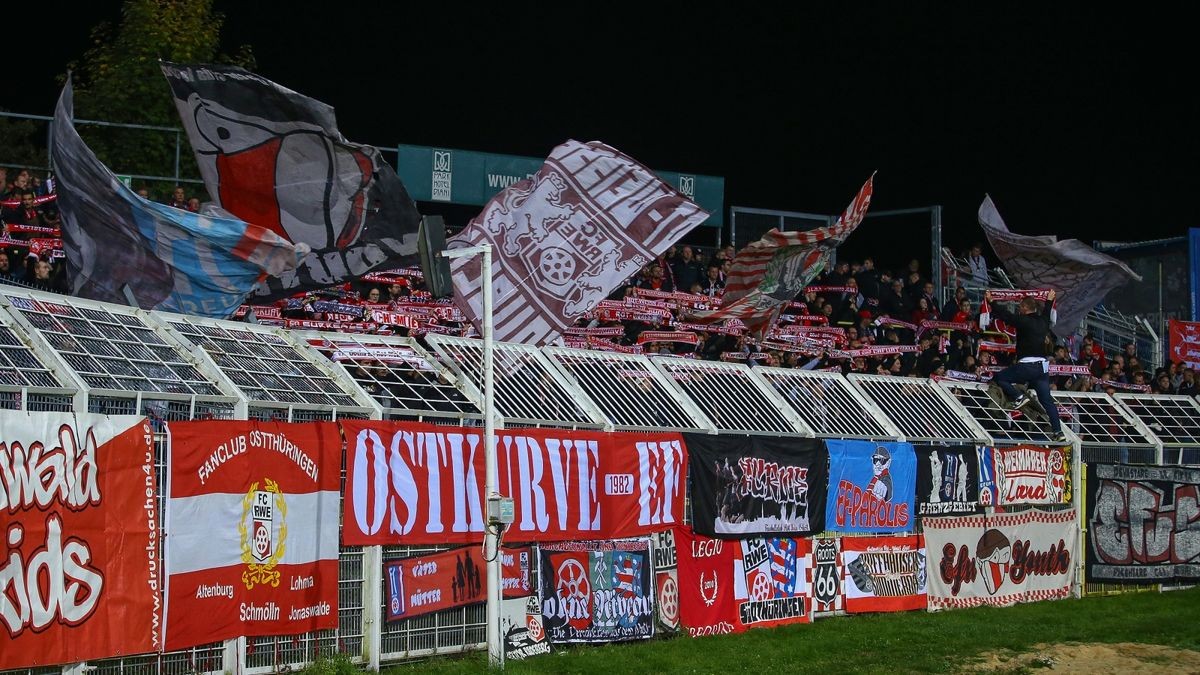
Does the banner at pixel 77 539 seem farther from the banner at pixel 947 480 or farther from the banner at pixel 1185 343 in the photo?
the banner at pixel 1185 343

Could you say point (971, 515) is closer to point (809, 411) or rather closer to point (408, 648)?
point (809, 411)

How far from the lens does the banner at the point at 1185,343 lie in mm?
34719

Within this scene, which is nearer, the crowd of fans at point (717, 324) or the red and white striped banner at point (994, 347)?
the crowd of fans at point (717, 324)

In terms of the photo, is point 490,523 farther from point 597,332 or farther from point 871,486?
point 597,332

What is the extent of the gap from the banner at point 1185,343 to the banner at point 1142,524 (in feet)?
36.4

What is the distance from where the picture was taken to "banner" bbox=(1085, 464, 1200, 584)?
76.8 feet

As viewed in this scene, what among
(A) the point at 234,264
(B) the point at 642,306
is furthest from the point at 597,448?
(B) the point at 642,306

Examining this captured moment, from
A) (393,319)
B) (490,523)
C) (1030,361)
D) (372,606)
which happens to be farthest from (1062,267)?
(372,606)

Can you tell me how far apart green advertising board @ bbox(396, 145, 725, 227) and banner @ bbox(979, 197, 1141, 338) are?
6.13 meters

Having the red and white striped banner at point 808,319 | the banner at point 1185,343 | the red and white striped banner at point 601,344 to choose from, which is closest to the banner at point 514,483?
the red and white striped banner at point 601,344

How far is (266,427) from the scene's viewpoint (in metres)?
13.0

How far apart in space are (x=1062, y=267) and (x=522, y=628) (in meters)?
15.5

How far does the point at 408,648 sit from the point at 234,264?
4.41 m

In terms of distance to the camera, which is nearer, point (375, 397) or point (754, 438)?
point (375, 397)
